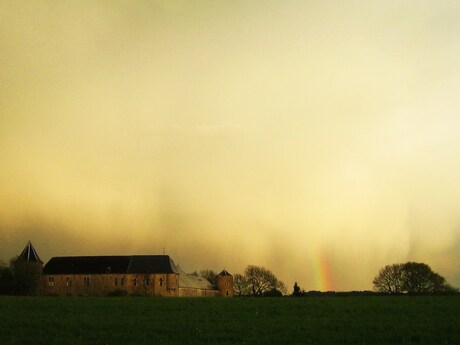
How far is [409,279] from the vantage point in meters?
131

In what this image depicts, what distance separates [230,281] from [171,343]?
17034cm

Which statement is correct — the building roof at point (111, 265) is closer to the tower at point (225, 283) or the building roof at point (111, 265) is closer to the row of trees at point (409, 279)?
the tower at point (225, 283)

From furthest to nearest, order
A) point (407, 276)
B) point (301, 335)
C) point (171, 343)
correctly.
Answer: point (407, 276) < point (301, 335) < point (171, 343)

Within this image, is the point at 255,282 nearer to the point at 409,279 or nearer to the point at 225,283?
the point at 225,283

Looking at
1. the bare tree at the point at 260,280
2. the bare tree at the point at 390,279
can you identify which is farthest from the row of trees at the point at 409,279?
the bare tree at the point at 260,280

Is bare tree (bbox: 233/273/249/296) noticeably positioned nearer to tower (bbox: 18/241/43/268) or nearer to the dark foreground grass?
tower (bbox: 18/241/43/268)

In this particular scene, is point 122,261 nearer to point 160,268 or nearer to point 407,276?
point 160,268

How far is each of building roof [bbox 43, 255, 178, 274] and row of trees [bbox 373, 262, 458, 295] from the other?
6562cm

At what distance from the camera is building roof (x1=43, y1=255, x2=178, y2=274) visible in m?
164

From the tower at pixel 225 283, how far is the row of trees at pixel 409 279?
59.8 metres

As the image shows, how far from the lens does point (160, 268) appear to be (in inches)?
6432

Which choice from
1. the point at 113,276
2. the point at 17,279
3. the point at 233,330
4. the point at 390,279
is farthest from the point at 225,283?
the point at 233,330

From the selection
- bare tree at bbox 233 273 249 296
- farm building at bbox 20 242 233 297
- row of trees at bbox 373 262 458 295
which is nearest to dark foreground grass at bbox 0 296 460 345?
row of trees at bbox 373 262 458 295

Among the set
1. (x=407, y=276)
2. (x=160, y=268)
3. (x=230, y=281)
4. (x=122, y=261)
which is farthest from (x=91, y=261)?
(x=407, y=276)
